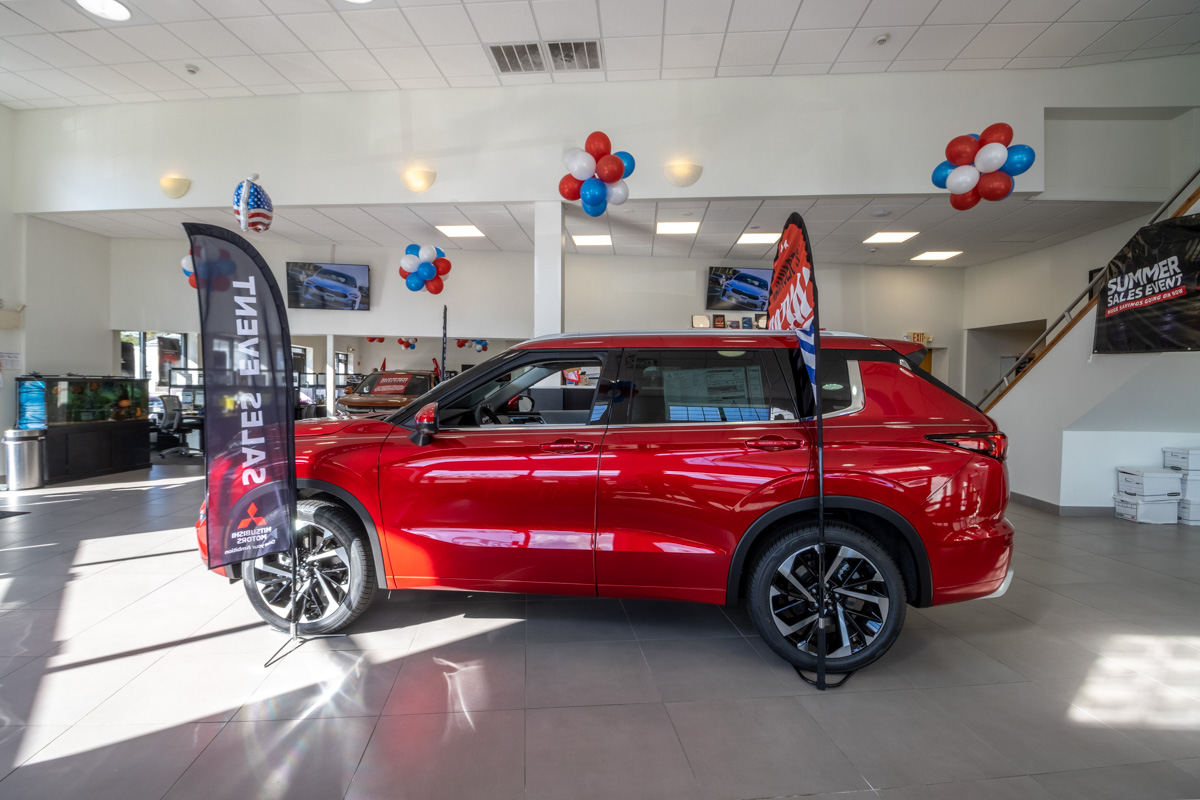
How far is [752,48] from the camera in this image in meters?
6.00

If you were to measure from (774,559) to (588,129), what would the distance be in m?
6.05

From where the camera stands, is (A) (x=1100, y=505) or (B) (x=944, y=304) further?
(B) (x=944, y=304)

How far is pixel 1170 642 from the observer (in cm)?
288

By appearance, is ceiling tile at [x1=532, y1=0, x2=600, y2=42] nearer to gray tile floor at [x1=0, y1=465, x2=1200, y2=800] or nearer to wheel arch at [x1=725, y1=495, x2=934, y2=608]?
wheel arch at [x1=725, y1=495, x2=934, y2=608]

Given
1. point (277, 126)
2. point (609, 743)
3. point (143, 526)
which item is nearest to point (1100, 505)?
point (609, 743)

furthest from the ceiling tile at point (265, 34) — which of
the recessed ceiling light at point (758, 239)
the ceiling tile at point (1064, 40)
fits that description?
the ceiling tile at point (1064, 40)

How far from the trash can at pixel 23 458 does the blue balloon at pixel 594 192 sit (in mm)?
7518

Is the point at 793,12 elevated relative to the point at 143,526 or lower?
elevated

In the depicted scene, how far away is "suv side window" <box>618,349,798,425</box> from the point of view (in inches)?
103

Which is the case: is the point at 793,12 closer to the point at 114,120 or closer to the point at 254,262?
the point at 254,262

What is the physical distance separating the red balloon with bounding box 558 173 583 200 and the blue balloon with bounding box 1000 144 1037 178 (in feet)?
14.9

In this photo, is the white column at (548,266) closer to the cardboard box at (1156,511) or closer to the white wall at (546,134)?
the white wall at (546,134)

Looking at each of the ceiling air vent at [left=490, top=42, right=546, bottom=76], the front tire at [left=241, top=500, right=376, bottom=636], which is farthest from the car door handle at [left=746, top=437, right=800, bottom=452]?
the ceiling air vent at [left=490, top=42, right=546, bottom=76]

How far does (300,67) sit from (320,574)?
6.48 m
